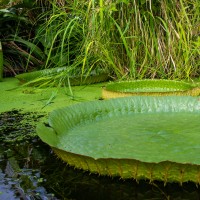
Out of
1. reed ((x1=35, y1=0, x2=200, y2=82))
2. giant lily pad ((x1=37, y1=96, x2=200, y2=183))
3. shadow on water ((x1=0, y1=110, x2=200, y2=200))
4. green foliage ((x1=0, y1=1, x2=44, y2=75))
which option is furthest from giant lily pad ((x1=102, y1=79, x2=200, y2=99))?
green foliage ((x1=0, y1=1, x2=44, y2=75))

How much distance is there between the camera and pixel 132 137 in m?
1.41

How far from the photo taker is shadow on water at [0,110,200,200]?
1.06 metres

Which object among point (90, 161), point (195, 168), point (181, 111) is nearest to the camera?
point (195, 168)

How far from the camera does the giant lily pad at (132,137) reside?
106 cm

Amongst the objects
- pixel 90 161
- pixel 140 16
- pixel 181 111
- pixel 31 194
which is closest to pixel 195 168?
pixel 90 161

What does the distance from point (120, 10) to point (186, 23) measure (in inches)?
18.7

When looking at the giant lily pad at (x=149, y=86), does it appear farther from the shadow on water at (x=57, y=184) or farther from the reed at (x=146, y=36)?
the shadow on water at (x=57, y=184)

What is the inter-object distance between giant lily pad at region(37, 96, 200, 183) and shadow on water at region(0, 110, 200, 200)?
33mm

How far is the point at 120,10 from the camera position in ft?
8.98

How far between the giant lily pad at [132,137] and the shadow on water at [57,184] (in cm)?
3

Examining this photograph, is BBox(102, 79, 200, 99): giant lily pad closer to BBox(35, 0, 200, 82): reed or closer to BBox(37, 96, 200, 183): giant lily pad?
BBox(35, 0, 200, 82): reed

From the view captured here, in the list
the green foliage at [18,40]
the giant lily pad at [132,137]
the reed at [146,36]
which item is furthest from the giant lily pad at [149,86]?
the green foliage at [18,40]

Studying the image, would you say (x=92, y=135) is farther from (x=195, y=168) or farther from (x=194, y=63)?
(x=194, y=63)

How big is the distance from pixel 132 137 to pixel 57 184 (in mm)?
370
